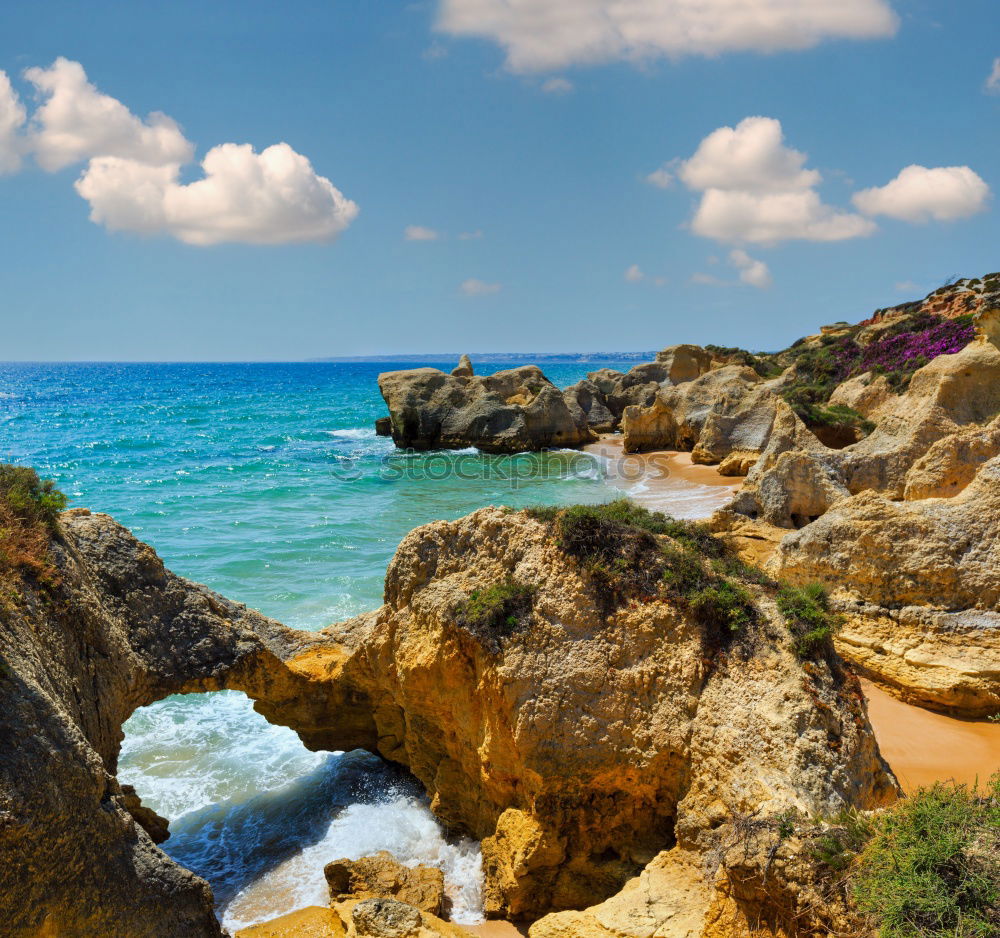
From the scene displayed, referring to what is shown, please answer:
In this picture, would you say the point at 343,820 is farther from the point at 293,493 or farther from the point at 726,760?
the point at 293,493

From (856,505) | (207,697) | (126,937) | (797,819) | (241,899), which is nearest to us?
(797,819)

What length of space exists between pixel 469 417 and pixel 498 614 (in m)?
37.3

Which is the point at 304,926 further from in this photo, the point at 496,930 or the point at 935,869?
the point at 935,869

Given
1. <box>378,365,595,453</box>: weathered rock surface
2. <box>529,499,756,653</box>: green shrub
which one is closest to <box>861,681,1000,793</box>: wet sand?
<box>529,499,756,653</box>: green shrub

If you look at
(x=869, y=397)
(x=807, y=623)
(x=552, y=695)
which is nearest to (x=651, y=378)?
(x=869, y=397)

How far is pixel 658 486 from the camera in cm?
3203

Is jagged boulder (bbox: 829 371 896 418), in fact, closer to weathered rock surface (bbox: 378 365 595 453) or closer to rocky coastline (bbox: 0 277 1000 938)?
weathered rock surface (bbox: 378 365 595 453)

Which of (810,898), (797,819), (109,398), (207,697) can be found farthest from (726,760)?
(109,398)

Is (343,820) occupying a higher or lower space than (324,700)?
lower

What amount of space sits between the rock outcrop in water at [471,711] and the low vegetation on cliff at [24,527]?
248mm

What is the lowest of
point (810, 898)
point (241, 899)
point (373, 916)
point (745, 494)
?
point (241, 899)

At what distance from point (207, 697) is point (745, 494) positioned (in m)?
13.2

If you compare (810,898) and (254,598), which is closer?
(810,898)

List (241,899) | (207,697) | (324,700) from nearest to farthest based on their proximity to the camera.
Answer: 1. (241,899)
2. (324,700)
3. (207,697)
